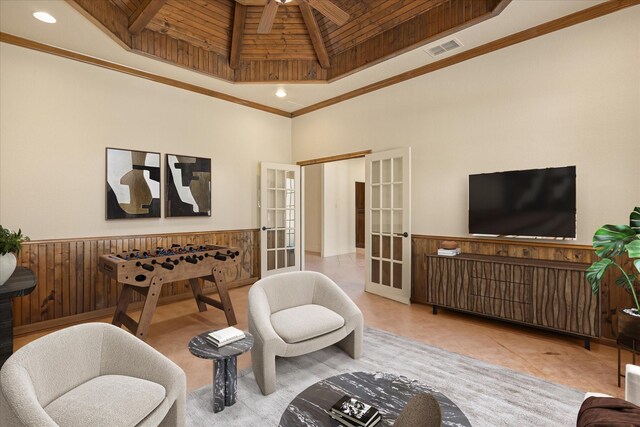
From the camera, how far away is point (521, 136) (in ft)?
11.4

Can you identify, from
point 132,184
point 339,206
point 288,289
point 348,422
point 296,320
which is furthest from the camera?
point 339,206

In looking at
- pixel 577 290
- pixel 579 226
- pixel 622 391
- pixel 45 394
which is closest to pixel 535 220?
pixel 579 226

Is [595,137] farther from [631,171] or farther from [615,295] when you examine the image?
[615,295]

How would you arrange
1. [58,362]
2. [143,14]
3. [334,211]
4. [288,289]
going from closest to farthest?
[58,362] → [288,289] → [143,14] → [334,211]

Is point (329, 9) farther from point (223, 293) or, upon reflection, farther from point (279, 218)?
point (279, 218)

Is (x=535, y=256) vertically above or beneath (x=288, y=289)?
above

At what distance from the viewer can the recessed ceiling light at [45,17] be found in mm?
3010

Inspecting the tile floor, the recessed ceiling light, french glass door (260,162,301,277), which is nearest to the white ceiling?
the recessed ceiling light

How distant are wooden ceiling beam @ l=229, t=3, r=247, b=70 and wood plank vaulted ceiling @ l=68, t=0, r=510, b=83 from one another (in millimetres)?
11

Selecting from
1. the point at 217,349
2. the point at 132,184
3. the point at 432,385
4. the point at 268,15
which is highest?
the point at 268,15

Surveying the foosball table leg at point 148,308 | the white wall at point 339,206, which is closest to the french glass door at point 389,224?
the foosball table leg at point 148,308

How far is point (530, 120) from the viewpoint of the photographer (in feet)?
11.2

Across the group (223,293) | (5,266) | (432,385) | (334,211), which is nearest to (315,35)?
(223,293)

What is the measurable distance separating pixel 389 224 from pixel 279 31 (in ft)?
9.79
